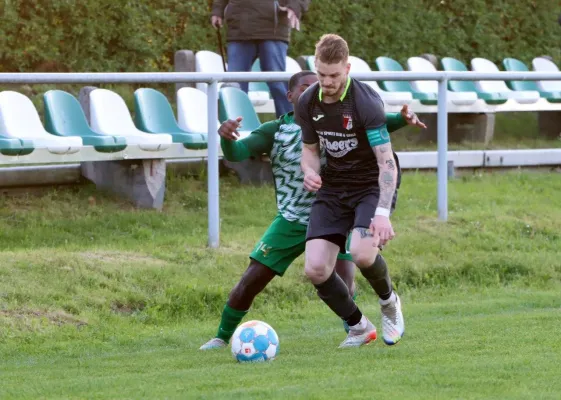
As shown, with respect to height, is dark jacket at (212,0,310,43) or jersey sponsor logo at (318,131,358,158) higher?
dark jacket at (212,0,310,43)

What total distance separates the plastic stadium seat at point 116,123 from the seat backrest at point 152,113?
0.47 feet

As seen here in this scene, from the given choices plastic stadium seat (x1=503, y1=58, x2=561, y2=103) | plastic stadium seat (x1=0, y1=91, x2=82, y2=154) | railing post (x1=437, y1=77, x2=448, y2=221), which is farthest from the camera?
plastic stadium seat (x1=503, y1=58, x2=561, y2=103)

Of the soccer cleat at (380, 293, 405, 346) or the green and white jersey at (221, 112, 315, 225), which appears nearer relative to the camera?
the soccer cleat at (380, 293, 405, 346)

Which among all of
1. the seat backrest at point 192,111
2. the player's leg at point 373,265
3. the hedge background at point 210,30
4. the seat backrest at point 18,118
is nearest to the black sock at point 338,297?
the player's leg at point 373,265

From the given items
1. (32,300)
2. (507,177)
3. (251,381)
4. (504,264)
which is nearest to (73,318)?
(32,300)

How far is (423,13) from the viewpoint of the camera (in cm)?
1738

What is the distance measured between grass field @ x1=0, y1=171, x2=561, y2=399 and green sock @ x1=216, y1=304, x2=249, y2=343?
0.83 feet

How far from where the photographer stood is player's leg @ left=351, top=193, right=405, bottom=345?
22.8 ft

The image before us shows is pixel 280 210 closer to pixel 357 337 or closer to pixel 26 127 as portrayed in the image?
pixel 357 337

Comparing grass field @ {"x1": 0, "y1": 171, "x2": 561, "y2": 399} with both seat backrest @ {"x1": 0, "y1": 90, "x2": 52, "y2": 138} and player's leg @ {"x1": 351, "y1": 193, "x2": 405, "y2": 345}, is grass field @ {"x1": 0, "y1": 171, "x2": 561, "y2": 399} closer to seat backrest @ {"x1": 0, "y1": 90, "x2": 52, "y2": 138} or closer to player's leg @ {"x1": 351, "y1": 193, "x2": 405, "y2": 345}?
player's leg @ {"x1": 351, "y1": 193, "x2": 405, "y2": 345}

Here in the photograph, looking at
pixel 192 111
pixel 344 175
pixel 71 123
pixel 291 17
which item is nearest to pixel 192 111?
pixel 192 111

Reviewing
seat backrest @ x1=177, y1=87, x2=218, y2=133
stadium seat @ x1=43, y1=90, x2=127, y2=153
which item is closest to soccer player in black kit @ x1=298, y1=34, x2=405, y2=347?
stadium seat @ x1=43, y1=90, x2=127, y2=153

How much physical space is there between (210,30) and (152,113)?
13.2 ft

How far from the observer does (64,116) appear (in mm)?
10938
